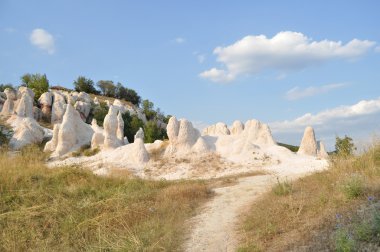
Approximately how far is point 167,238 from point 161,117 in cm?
4916

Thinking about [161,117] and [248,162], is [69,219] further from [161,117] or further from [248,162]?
[161,117]

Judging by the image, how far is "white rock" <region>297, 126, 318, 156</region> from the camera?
20.1 metres

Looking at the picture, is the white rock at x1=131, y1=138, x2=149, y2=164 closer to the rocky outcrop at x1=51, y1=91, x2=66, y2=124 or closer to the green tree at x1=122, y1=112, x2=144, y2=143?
the green tree at x1=122, y1=112, x2=144, y2=143

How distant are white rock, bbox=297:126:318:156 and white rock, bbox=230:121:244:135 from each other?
12.7ft

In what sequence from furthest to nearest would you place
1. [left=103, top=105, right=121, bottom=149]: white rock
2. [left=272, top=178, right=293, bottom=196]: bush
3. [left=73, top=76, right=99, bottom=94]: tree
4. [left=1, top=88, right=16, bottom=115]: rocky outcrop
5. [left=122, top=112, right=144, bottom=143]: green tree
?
[left=73, top=76, right=99, bottom=94]: tree → [left=122, top=112, right=144, bottom=143]: green tree → [left=1, top=88, right=16, bottom=115]: rocky outcrop → [left=103, top=105, right=121, bottom=149]: white rock → [left=272, top=178, right=293, bottom=196]: bush

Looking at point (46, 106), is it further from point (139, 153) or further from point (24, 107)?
point (139, 153)

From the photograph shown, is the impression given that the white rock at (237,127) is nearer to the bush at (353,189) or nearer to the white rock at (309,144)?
the white rock at (309,144)

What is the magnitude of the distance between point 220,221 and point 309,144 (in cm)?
1414

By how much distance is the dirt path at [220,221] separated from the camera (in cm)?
588

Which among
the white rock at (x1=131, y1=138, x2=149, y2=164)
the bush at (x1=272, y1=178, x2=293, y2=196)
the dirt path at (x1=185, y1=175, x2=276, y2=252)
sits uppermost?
the white rock at (x1=131, y1=138, x2=149, y2=164)

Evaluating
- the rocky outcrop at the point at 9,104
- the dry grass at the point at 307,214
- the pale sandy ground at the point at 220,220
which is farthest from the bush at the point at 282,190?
the rocky outcrop at the point at 9,104

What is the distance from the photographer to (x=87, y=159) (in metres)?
22.4

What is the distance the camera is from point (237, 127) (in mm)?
22891

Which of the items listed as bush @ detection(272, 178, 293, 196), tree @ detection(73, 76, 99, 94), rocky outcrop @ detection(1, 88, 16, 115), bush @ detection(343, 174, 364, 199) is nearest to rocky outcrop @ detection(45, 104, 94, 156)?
rocky outcrop @ detection(1, 88, 16, 115)
